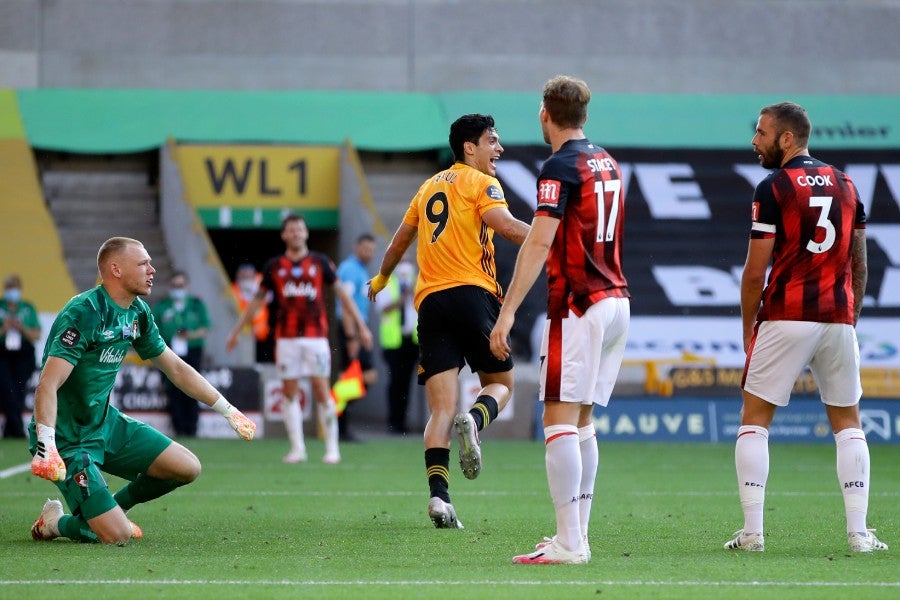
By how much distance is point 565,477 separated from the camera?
21.0ft

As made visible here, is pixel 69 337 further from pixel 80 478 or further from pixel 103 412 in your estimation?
pixel 80 478

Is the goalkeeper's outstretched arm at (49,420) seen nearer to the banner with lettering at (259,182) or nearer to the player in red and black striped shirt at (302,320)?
the player in red and black striped shirt at (302,320)

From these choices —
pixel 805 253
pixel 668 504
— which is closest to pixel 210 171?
pixel 668 504

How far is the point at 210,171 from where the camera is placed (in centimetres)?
2161

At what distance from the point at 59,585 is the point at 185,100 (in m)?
17.5

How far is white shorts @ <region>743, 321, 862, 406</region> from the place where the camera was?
704 centimetres

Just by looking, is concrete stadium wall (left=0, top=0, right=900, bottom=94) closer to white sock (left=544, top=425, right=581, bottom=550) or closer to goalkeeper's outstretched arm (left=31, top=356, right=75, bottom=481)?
goalkeeper's outstretched arm (left=31, top=356, right=75, bottom=481)

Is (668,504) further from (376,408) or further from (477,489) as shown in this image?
(376,408)

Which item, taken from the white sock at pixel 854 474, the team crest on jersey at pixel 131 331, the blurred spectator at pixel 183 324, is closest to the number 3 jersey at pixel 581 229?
the white sock at pixel 854 474

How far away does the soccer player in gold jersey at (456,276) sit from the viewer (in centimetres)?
837

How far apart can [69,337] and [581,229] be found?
278 centimetres

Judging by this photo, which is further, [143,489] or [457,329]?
[457,329]

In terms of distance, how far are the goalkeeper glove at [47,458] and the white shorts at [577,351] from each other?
2408mm

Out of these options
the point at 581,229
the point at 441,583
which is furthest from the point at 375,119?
the point at 441,583
